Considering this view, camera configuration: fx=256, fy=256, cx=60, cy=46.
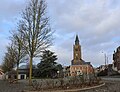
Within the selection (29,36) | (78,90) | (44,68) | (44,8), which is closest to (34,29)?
(29,36)

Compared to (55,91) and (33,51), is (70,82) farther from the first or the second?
(33,51)

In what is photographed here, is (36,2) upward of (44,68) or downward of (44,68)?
upward

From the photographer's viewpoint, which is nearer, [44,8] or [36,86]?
[36,86]

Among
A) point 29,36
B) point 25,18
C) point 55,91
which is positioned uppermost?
point 25,18

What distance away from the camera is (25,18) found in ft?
108

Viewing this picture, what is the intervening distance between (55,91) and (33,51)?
1296cm

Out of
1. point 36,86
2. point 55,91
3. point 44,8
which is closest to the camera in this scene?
point 55,91

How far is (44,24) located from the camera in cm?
3155

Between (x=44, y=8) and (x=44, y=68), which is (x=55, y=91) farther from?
(x=44, y=68)

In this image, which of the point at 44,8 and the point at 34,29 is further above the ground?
the point at 44,8

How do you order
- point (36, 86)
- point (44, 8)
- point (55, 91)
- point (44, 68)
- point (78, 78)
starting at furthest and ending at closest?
point (44, 68) < point (44, 8) < point (78, 78) < point (36, 86) < point (55, 91)

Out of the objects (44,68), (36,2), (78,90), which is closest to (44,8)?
(36,2)

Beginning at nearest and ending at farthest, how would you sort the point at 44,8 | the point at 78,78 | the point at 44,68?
the point at 78,78, the point at 44,8, the point at 44,68

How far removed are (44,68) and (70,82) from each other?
215ft
